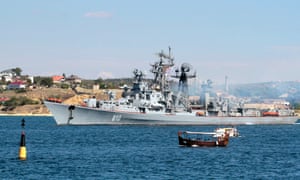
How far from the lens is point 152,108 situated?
15100cm

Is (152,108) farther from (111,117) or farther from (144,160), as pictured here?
(144,160)

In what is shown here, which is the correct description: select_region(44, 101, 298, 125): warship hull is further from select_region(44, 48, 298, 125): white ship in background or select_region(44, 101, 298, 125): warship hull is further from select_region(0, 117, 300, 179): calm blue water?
select_region(0, 117, 300, 179): calm blue water

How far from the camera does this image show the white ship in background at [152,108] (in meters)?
149

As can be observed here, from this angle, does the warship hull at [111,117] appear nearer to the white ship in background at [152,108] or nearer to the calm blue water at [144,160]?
the white ship in background at [152,108]

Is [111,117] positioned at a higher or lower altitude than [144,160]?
higher

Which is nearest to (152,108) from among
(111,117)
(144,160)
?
(111,117)

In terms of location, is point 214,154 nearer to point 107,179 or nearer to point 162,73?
point 107,179

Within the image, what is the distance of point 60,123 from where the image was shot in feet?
508

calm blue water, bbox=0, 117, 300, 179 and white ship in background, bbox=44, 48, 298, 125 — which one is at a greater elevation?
white ship in background, bbox=44, 48, 298, 125

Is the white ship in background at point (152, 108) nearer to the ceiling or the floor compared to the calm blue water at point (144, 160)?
nearer to the ceiling

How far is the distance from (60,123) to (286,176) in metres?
96.7

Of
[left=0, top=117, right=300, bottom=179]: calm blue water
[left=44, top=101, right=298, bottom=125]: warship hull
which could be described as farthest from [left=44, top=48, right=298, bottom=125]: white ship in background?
[left=0, top=117, right=300, bottom=179]: calm blue water

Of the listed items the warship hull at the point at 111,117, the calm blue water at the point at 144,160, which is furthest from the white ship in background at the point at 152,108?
the calm blue water at the point at 144,160

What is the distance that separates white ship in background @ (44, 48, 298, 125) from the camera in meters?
149
